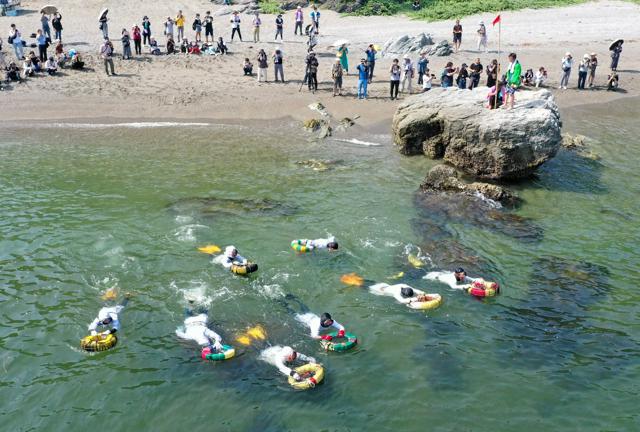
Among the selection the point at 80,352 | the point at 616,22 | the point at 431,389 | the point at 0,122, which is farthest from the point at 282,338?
the point at 616,22

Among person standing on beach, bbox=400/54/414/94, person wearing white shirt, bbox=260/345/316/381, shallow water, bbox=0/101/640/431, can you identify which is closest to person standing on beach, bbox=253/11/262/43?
person standing on beach, bbox=400/54/414/94

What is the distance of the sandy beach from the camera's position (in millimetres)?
32375

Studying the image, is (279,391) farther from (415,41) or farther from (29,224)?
(415,41)

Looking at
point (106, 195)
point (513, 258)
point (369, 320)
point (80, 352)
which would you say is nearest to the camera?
point (80, 352)

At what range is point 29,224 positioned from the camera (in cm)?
2038

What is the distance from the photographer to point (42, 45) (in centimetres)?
3412

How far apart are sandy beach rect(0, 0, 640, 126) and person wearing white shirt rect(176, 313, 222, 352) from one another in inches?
739

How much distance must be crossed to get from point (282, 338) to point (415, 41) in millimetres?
30351

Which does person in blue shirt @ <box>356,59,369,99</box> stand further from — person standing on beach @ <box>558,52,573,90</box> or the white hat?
the white hat

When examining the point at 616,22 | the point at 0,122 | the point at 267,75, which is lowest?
the point at 0,122

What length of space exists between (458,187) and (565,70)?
17326mm

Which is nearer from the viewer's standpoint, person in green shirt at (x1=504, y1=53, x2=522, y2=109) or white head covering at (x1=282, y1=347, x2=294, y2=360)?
white head covering at (x1=282, y1=347, x2=294, y2=360)

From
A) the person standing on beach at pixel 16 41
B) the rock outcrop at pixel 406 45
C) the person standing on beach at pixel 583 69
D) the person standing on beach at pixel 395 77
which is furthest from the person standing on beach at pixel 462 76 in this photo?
the person standing on beach at pixel 16 41

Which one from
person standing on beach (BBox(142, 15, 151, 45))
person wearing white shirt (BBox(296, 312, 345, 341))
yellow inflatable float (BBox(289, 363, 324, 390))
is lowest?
yellow inflatable float (BBox(289, 363, 324, 390))
